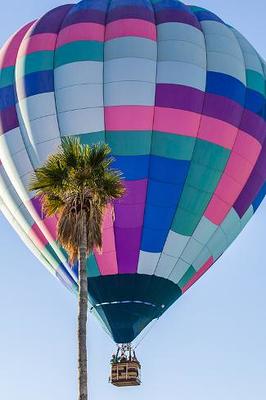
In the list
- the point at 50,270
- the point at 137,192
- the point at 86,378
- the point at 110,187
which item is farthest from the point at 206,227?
the point at 86,378

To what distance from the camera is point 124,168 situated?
3247 cm

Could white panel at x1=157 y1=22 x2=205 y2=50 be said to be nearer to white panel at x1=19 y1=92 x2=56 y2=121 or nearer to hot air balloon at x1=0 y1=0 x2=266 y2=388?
hot air balloon at x1=0 y1=0 x2=266 y2=388

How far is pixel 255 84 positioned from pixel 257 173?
3385 millimetres

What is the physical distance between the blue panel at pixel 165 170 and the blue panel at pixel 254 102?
401 centimetres

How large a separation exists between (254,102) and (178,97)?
3.45m

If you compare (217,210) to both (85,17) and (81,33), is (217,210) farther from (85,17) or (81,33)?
(85,17)

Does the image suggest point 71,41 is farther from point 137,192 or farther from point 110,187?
point 110,187

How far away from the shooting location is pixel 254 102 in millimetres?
35062

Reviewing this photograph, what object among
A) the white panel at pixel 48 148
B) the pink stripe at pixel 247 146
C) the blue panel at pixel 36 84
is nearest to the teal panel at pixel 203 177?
the pink stripe at pixel 247 146

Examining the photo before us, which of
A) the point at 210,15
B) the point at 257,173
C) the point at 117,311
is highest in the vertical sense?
the point at 210,15

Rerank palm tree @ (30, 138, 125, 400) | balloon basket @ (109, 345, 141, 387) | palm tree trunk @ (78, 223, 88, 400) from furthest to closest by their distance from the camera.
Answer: balloon basket @ (109, 345, 141, 387) < palm tree @ (30, 138, 125, 400) < palm tree trunk @ (78, 223, 88, 400)

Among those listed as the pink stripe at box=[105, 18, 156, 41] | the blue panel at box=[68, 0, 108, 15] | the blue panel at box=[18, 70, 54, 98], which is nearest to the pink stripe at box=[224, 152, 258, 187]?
the pink stripe at box=[105, 18, 156, 41]

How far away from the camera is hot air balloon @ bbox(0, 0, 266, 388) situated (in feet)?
107

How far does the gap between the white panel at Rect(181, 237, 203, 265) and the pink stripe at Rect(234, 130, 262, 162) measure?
12.0 feet
